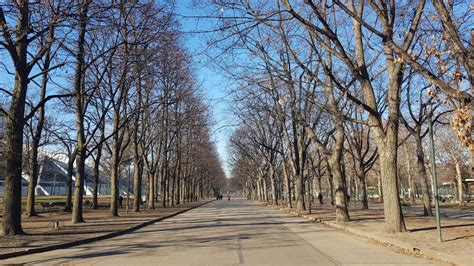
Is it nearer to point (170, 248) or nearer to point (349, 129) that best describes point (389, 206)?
point (170, 248)

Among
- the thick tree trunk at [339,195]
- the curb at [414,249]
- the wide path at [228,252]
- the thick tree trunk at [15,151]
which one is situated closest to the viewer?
the curb at [414,249]

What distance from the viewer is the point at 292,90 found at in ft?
94.6

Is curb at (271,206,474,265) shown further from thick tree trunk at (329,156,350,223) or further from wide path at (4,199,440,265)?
thick tree trunk at (329,156,350,223)

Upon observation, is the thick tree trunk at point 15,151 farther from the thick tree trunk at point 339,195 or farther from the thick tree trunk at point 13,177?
the thick tree trunk at point 339,195

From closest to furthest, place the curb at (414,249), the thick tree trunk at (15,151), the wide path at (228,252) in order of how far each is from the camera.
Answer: the curb at (414,249)
the wide path at (228,252)
the thick tree trunk at (15,151)

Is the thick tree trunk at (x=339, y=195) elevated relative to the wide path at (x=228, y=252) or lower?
elevated

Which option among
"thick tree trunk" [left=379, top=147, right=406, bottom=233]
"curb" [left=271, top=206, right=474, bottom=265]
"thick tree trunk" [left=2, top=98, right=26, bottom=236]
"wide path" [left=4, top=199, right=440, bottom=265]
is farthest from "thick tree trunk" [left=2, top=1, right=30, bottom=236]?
"thick tree trunk" [left=379, top=147, right=406, bottom=233]

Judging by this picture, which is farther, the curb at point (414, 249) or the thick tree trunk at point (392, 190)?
the thick tree trunk at point (392, 190)

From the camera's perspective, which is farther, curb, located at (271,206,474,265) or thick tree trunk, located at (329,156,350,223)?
thick tree trunk, located at (329,156,350,223)

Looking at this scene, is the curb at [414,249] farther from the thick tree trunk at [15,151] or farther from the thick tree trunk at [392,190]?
the thick tree trunk at [15,151]

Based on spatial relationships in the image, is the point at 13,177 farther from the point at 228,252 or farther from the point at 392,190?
the point at 392,190

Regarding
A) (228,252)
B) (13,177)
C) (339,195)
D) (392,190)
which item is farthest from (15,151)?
(339,195)

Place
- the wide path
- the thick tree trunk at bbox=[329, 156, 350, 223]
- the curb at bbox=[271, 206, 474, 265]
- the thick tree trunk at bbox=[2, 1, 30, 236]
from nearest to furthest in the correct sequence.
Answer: the curb at bbox=[271, 206, 474, 265], the wide path, the thick tree trunk at bbox=[2, 1, 30, 236], the thick tree trunk at bbox=[329, 156, 350, 223]

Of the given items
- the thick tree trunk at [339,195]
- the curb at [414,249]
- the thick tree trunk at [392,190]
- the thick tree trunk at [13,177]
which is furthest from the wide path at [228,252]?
the thick tree trunk at [339,195]
